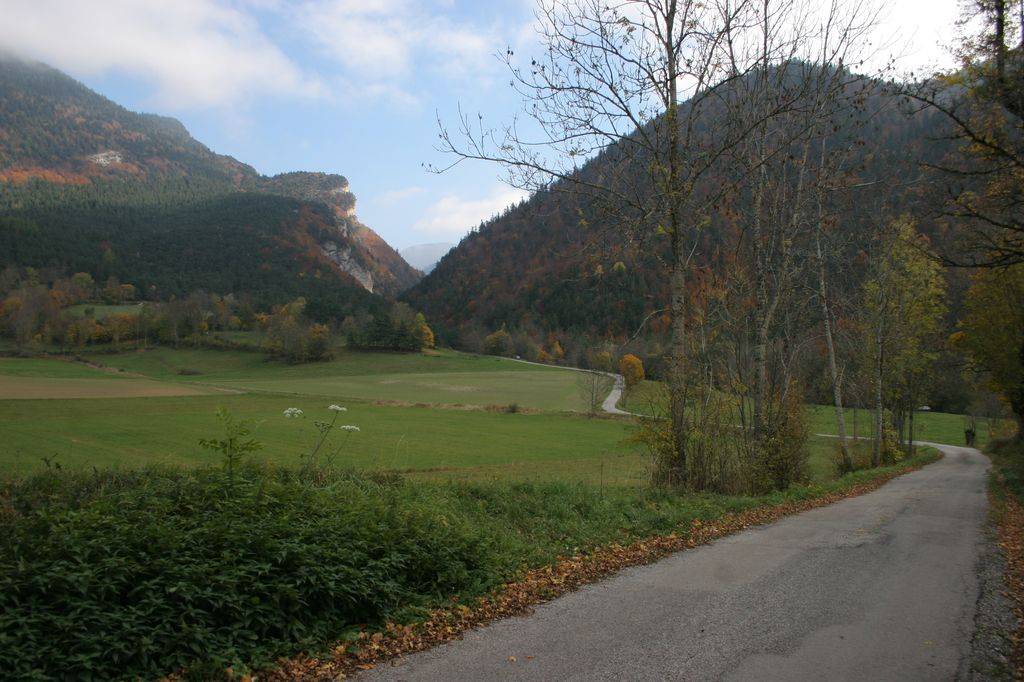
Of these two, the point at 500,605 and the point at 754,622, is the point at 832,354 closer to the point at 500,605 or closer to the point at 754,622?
the point at 754,622

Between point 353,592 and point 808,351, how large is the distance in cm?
2115

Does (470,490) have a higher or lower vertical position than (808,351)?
lower

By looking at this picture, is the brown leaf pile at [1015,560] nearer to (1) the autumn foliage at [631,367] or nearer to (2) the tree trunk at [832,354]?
(2) the tree trunk at [832,354]

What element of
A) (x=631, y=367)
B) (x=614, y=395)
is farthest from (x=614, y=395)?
(x=631, y=367)

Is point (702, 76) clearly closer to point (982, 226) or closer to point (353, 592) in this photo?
point (982, 226)

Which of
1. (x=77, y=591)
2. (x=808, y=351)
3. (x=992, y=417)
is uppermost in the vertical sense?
(x=808, y=351)

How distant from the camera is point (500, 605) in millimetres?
5895

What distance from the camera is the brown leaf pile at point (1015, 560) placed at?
5066 millimetres

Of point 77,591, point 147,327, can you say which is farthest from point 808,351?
point 147,327

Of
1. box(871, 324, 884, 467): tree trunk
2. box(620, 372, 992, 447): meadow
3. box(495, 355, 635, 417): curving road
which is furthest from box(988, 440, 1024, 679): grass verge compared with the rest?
box(495, 355, 635, 417): curving road

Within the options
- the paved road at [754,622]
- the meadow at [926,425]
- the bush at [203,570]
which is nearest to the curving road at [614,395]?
the meadow at [926,425]

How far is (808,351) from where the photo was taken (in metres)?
22.4

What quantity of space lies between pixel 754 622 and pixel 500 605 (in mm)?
2339

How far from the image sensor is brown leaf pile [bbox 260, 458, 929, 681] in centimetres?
462
